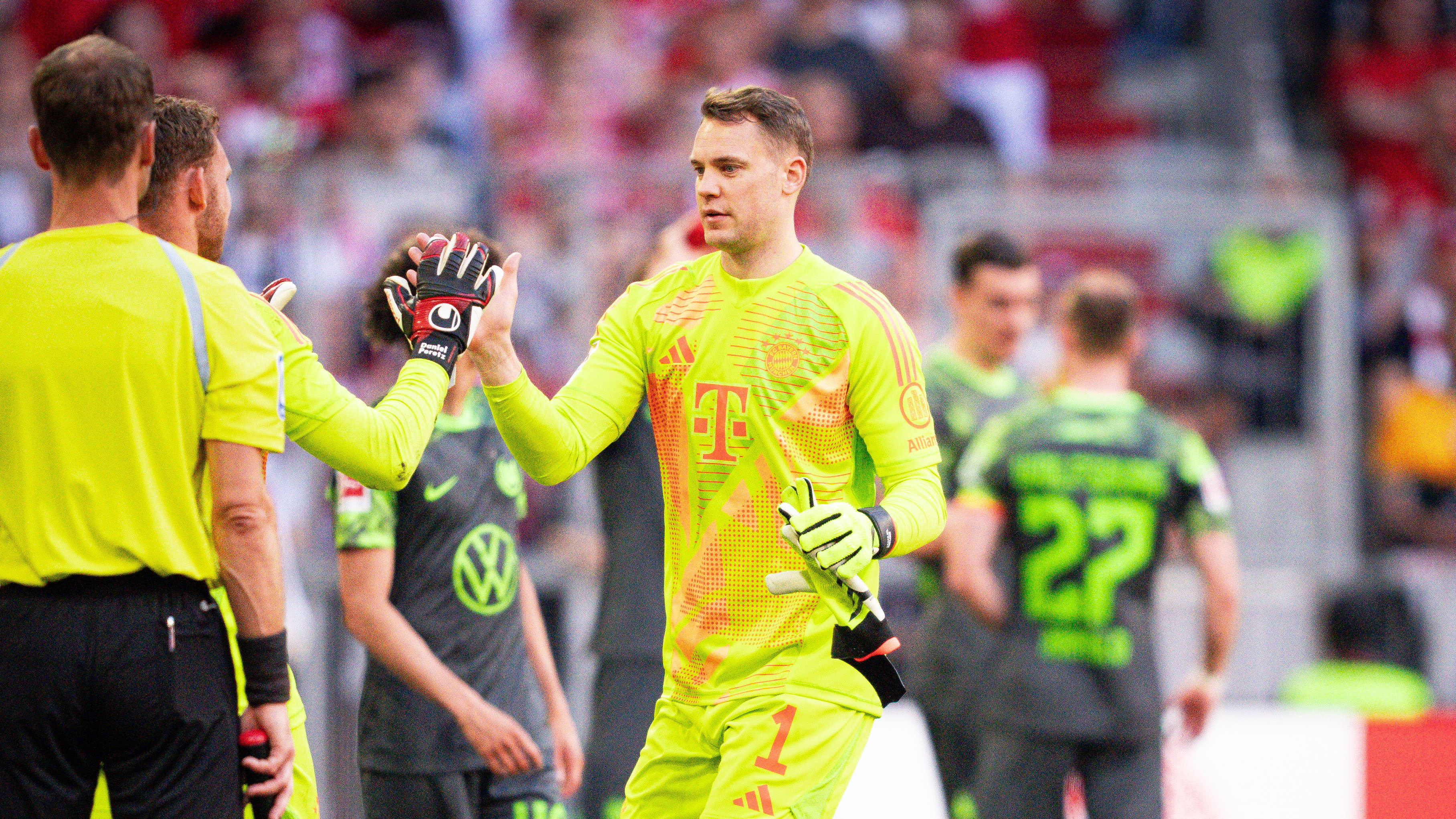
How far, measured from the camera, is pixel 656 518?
5.83 meters

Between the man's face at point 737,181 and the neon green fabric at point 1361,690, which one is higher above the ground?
the man's face at point 737,181

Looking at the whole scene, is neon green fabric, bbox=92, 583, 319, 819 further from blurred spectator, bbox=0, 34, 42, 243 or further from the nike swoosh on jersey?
blurred spectator, bbox=0, 34, 42, 243

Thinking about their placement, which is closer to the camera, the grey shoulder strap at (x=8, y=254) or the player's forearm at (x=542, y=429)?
the grey shoulder strap at (x=8, y=254)

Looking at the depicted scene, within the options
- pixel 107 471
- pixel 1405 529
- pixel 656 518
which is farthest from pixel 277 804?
pixel 1405 529

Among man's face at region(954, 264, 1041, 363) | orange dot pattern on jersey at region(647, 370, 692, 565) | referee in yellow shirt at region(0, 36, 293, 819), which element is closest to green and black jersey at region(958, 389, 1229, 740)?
man's face at region(954, 264, 1041, 363)

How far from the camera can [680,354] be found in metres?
4.47

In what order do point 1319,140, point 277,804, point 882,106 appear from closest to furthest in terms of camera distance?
point 277,804, point 882,106, point 1319,140

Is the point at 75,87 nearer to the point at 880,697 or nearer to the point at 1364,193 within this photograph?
the point at 880,697

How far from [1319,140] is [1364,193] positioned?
143cm

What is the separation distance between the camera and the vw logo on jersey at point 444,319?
412 cm

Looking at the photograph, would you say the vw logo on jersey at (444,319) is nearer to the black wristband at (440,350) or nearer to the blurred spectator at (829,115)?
the black wristband at (440,350)

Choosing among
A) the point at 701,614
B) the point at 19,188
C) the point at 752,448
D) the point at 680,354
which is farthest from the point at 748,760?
the point at 19,188

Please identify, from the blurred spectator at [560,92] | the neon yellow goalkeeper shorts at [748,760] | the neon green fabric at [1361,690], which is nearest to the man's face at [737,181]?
the neon yellow goalkeeper shorts at [748,760]

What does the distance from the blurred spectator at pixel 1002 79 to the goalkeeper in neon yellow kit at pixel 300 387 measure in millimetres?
8355
